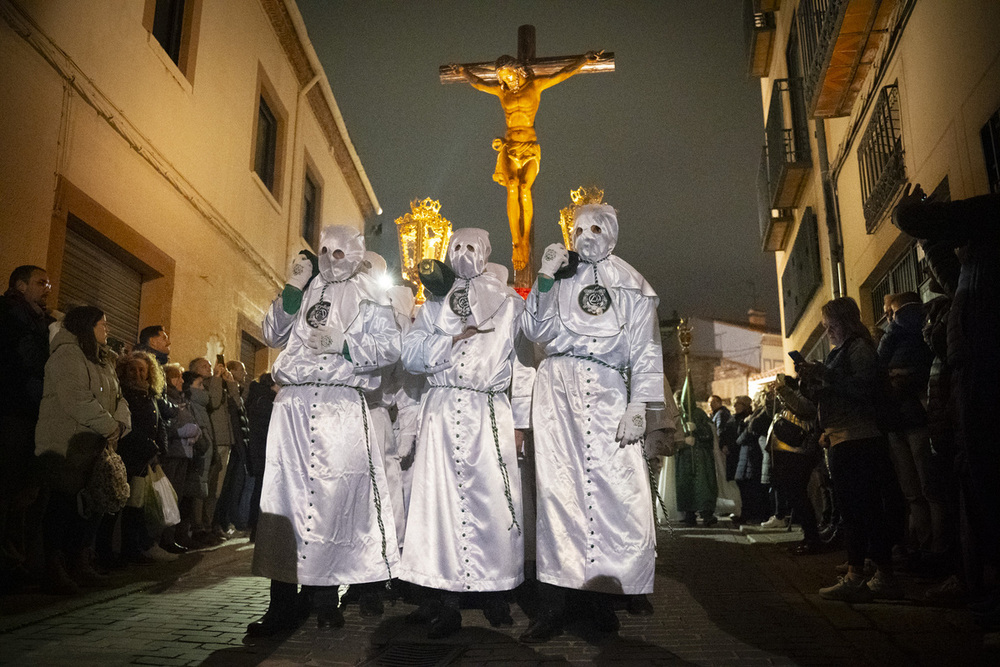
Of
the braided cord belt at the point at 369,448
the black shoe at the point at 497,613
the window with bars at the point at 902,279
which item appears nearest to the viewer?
the black shoe at the point at 497,613

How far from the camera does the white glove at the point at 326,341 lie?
4445 millimetres

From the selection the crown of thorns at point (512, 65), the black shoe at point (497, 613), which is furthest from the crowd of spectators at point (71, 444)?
the crown of thorns at point (512, 65)

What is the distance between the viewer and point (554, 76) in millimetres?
9570

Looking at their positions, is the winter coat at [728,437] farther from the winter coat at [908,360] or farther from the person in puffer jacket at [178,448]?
the person in puffer jacket at [178,448]

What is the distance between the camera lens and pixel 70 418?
5.11 m

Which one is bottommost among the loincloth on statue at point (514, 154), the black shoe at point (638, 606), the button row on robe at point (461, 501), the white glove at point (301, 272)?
the black shoe at point (638, 606)

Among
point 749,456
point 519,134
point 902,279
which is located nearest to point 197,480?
point 519,134

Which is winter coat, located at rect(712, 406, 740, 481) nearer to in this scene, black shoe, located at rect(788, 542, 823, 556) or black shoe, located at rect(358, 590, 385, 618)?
black shoe, located at rect(788, 542, 823, 556)

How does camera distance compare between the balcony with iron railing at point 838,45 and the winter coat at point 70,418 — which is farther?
the balcony with iron railing at point 838,45

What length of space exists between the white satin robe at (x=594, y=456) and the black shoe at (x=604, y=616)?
6.3 inches

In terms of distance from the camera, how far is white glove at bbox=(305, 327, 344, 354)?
175 inches

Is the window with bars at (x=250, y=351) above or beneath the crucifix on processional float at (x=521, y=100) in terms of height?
beneath

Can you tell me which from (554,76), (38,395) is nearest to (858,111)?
(554,76)

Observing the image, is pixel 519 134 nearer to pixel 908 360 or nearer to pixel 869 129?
pixel 869 129
